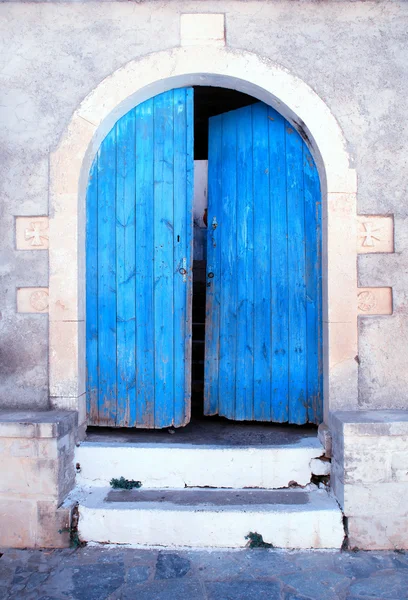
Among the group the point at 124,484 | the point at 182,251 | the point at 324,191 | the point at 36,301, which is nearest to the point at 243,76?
the point at 324,191

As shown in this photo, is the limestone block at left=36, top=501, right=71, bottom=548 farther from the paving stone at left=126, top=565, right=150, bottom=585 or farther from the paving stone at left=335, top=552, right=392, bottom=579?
the paving stone at left=335, top=552, right=392, bottom=579

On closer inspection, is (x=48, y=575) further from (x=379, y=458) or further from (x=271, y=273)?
(x=271, y=273)

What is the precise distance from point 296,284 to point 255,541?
170cm

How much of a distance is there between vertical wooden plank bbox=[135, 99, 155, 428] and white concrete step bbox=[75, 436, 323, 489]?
1.24ft

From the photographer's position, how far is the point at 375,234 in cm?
316

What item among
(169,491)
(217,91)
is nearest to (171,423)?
(169,491)

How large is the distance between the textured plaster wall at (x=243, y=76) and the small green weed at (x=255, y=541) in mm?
1052

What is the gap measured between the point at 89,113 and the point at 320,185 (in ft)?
5.38

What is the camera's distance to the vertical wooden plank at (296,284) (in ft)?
11.5

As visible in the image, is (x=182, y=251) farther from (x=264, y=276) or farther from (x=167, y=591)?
(x=167, y=591)

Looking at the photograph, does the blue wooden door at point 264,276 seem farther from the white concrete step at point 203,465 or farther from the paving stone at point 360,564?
the paving stone at point 360,564

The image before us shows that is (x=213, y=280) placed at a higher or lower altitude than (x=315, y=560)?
higher

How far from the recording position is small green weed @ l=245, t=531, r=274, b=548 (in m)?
2.75

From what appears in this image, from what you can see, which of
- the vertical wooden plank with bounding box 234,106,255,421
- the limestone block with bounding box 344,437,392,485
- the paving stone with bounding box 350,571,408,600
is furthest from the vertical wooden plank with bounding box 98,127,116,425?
the paving stone with bounding box 350,571,408,600
